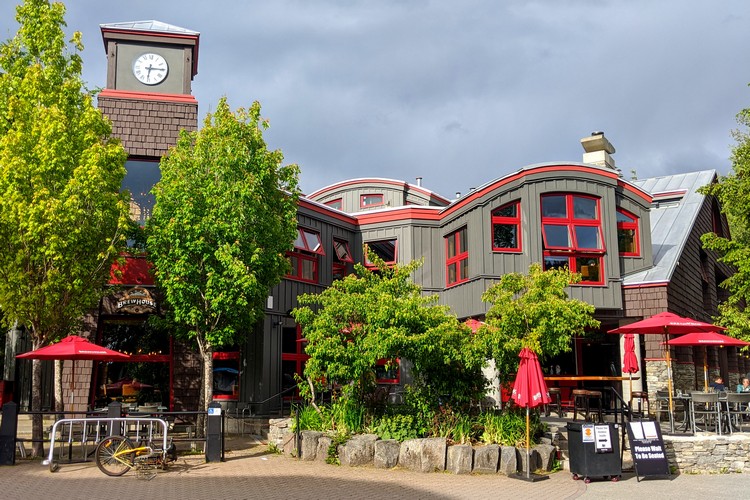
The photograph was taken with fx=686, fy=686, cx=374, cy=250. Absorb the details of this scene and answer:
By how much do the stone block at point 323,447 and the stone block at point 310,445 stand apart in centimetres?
8

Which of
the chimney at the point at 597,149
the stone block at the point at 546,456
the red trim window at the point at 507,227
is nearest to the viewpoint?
the stone block at the point at 546,456

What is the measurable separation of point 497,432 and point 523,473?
3.24ft

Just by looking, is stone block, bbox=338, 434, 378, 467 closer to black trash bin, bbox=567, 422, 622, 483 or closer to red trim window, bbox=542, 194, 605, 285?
black trash bin, bbox=567, 422, 622, 483

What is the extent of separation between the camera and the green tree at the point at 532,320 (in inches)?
488

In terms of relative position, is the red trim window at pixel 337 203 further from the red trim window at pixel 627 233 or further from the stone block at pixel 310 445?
the stone block at pixel 310 445

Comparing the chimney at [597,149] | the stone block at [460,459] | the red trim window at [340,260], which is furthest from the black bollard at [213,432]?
the chimney at [597,149]

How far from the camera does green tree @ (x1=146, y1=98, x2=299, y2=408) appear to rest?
14586 mm

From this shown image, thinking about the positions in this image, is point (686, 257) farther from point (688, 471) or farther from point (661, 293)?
point (688, 471)

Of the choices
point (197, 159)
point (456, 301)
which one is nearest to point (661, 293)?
point (456, 301)

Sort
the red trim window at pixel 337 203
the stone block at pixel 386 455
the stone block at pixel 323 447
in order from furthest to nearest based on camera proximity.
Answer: the red trim window at pixel 337 203 → the stone block at pixel 323 447 → the stone block at pixel 386 455

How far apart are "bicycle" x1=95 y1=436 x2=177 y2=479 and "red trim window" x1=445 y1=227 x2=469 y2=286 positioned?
34.8 ft

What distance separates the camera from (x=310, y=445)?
1320cm

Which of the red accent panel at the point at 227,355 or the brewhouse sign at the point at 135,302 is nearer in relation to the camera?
the brewhouse sign at the point at 135,302

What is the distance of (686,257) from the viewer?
68.6 feet
